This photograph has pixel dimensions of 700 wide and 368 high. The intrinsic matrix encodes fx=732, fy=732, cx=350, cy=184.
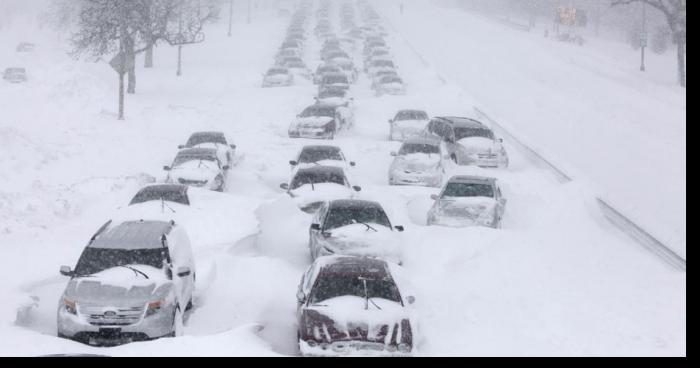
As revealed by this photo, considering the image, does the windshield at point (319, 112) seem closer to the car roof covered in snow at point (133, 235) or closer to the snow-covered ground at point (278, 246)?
the snow-covered ground at point (278, 246)

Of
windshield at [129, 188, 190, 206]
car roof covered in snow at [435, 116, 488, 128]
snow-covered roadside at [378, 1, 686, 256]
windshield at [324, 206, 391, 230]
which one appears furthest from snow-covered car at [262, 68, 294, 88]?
windshield at [324, 206, 391, 230]

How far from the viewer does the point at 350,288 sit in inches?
400

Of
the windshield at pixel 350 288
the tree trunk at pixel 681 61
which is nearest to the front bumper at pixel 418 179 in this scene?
the windshield at pixel 350 288

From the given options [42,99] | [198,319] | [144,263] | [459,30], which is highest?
[459,30]

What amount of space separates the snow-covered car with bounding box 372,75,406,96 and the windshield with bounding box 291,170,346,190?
20475mm

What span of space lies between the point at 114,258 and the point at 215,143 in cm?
1309

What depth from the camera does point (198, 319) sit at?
1148 centimetres

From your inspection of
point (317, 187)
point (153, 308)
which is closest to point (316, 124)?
point (317, 187)

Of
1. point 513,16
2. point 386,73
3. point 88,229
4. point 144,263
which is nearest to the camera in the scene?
point 144,263

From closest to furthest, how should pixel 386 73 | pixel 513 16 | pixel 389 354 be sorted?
pixel 389 354
pixel 386 73
pixel 513 16

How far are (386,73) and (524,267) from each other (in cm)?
2818

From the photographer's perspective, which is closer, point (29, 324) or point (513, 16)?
point (29, 324)

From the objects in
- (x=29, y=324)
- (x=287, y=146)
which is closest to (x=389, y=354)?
(x=29, y=324)

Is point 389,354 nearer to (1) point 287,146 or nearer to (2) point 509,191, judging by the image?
(2) point 509,191
